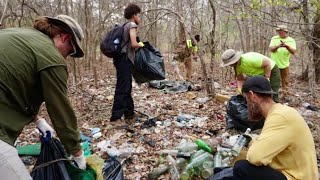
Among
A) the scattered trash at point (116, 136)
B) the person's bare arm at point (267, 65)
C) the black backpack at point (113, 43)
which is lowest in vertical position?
the scattered trash at point (116, 136)

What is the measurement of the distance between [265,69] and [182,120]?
165cm

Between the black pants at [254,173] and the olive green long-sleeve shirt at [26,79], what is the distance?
146cm

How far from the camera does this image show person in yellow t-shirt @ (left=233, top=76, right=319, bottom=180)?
245 centimetres

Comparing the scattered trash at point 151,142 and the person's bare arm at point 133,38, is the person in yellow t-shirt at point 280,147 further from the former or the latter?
the person's bare arm at point 133,38

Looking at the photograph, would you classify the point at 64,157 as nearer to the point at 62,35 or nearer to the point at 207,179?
the point at 62,35

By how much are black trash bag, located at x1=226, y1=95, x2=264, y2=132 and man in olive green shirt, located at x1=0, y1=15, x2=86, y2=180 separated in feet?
10.1

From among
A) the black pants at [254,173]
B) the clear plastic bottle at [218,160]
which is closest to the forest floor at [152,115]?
the clear plastic bottle at [218,160]

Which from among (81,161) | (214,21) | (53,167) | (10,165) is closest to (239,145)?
(81,161)

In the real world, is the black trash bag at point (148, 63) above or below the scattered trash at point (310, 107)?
above

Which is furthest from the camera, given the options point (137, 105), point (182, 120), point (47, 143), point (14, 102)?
point (137, 105)

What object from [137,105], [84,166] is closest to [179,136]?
[137,105]

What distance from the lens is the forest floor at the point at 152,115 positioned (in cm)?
438

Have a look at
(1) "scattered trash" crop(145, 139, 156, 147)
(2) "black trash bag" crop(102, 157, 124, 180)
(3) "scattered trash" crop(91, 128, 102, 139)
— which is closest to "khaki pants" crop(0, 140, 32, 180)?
(2) "black trash bag" crop(102, 157, 124, 180)

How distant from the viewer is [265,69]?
458 cm
